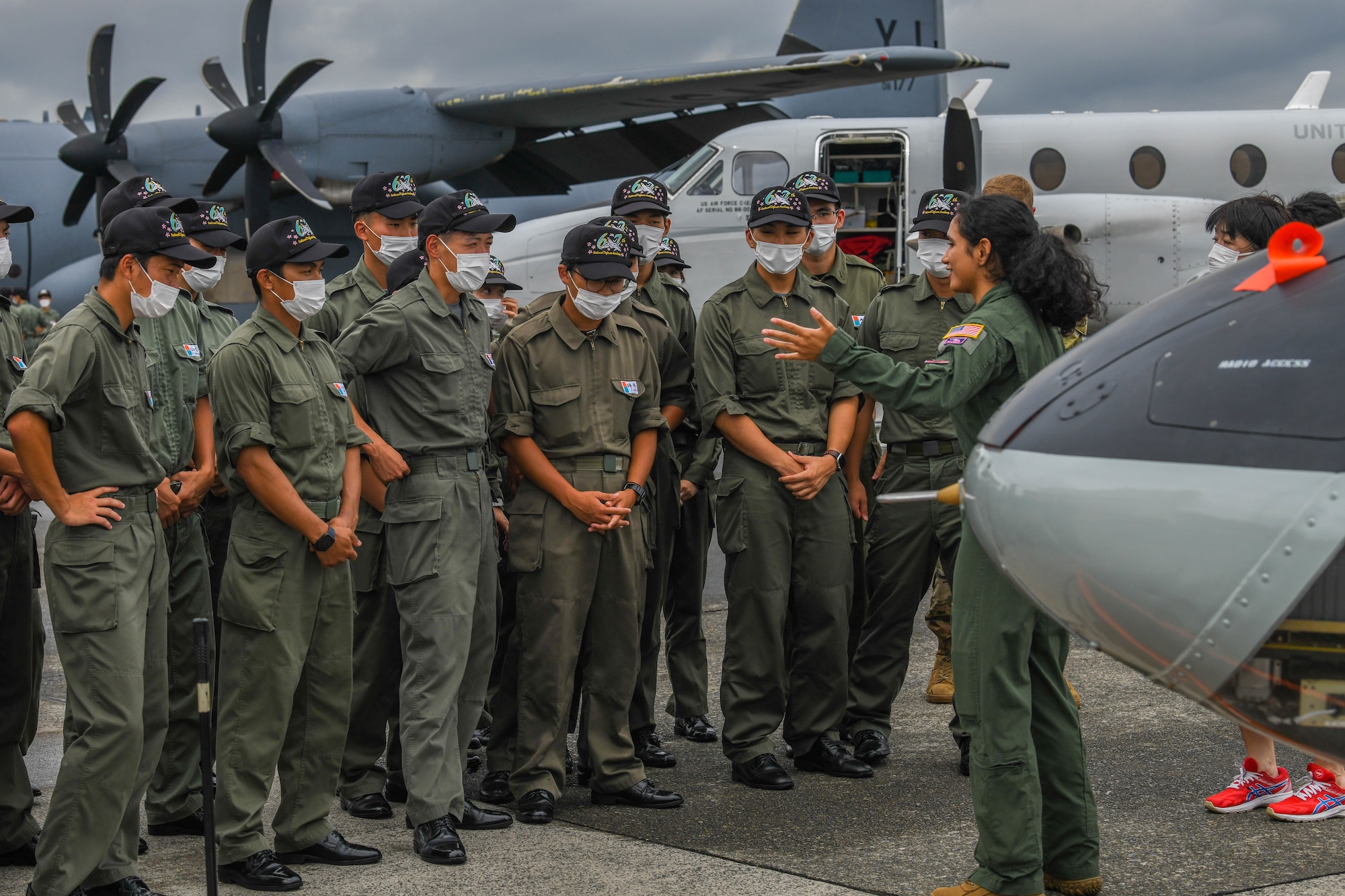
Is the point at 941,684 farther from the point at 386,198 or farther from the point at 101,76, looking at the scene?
the point at 101,76

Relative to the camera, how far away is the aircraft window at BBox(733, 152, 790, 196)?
1341 centimetres

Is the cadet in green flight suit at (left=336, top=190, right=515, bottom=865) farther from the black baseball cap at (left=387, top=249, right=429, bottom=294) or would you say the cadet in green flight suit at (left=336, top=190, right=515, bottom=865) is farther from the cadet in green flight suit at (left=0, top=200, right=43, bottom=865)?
the cadet in green flight suit at (left=0, top=200, right=43, bottom=865)

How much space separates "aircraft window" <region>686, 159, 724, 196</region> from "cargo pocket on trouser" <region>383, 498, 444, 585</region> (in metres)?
9.88

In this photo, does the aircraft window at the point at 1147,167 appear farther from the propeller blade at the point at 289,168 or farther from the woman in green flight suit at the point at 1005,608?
the woman in green flight suit at the point at 1005,608

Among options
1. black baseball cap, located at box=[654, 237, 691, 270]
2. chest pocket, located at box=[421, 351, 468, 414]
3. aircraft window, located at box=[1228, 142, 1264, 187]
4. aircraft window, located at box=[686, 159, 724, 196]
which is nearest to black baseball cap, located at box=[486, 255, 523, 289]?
black baseball cap, located at box=[654, 237, 691, 270]

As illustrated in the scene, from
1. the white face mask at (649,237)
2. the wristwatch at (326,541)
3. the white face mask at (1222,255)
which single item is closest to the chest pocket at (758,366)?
the white face mask at (649,237)

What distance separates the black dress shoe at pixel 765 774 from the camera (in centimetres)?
452

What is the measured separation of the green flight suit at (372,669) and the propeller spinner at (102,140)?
15434mm

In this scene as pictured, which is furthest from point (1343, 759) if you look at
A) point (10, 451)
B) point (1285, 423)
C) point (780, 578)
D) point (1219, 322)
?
point (10, 451)

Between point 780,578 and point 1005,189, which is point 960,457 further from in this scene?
point 1005,189

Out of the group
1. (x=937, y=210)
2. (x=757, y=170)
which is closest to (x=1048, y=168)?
(x=757, y=170)

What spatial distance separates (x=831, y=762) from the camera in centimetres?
469

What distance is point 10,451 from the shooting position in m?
3.73

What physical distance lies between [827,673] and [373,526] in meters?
1.68
